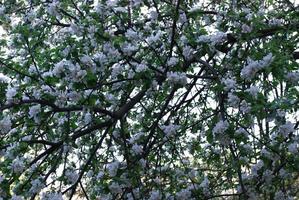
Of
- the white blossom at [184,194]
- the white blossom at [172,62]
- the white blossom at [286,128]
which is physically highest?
the white blossom at [172,62]

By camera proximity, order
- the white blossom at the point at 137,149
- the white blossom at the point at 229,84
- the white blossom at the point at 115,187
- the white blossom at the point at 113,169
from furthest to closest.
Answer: the white blossom at the point at 137,149 → the white blossom at the point at 113,169 → the white blossom at the point at 115,187 → the white blossom at the point at 229,84

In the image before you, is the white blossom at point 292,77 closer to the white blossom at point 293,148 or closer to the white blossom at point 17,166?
the white blossom at point 293,148

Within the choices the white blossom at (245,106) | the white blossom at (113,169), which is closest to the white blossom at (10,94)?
the white blossom at (113,169)

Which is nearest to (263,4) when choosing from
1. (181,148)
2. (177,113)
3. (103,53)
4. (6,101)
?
(177,113)

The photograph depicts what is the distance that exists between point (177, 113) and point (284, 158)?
5.56 feet

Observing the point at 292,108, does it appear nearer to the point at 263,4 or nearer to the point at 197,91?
the point at 197,91

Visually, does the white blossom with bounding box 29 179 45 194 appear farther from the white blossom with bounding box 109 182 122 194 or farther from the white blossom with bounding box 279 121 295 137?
the white blossom with bounding box 279 121 295 137

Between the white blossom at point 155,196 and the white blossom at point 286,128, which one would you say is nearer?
the white blossom at point 286,128

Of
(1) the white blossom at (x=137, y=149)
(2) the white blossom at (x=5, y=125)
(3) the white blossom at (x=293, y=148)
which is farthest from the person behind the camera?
(1) the white blossom at (x=137, y=149)

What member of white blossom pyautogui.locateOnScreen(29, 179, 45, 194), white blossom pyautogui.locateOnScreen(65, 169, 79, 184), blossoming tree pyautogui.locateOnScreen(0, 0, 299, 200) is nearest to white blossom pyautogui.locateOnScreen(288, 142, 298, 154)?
blossoming tree pyautogui.locateOnScreen(0, 0, 299, 200)

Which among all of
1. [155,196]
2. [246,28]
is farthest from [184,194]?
[246,28]

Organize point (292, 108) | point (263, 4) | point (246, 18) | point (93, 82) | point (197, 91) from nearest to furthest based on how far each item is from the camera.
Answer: point (292, 108)
point (93, 82)
point (246, 18)
point (197, 91)
point (263, 4)

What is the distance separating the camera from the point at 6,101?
3.04 metres

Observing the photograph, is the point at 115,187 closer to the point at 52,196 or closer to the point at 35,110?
the point at 52,196
